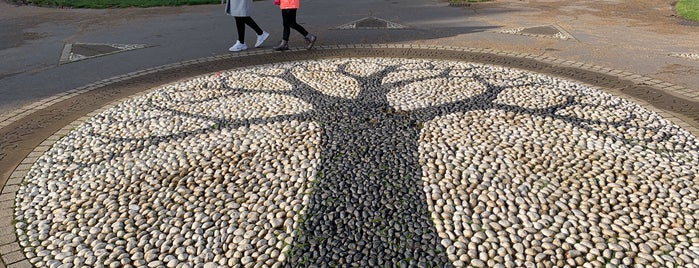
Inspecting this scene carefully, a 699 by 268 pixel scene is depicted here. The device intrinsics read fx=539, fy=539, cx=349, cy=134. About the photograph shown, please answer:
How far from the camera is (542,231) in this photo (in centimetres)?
393

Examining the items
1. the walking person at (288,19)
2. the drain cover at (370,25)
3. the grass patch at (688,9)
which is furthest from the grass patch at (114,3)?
the grass patch at (688,9)

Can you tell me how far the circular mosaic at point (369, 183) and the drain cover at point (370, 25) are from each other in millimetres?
5300

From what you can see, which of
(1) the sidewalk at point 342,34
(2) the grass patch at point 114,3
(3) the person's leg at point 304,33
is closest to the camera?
(1) the sidewalk at point 342,34

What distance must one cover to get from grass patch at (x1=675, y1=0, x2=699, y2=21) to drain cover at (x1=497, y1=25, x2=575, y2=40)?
3719 millimetres

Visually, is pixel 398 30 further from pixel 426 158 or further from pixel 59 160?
pixel 59 160

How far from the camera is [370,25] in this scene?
488 inches

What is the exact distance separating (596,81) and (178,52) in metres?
7.25

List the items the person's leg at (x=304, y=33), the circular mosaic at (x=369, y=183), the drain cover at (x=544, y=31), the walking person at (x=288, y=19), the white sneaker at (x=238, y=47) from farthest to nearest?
the drain cover at (x=544, y=31)
the white sneaker at (x=238, y=47)
the person's leg at (x=304, y=33)
the walking person at (x=288, y=19)
the circular mosaic at (x=369, y=183)

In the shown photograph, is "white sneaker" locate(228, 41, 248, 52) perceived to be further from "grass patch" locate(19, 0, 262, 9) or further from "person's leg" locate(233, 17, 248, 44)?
"grass patch" locate(19, 0, 262, 9)

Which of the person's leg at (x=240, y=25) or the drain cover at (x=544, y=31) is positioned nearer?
the person's leg at (x=240, y=25)

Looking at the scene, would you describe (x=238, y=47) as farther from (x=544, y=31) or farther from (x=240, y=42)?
(x=544, y=31)

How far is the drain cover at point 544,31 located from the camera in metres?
10.9

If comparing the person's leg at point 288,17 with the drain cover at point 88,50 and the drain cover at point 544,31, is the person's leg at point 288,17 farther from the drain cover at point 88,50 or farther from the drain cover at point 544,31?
the drain cover at point 544,31

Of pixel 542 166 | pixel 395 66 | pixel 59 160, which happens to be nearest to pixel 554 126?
pixel 542 166
